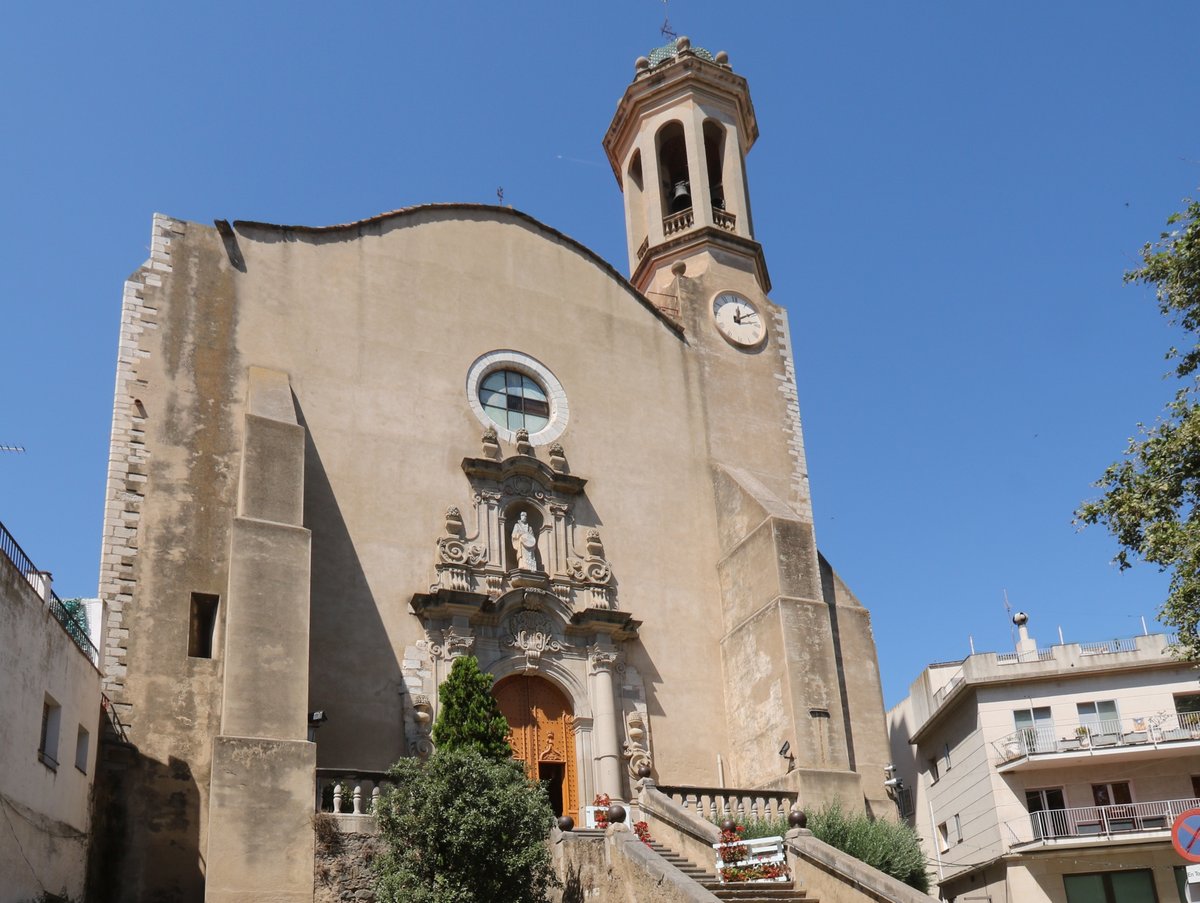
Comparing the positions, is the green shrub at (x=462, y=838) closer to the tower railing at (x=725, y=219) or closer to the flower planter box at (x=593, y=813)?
the flower planter box at (x=593, y=813)

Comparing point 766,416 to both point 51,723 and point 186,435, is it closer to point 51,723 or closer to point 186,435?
point 186,435

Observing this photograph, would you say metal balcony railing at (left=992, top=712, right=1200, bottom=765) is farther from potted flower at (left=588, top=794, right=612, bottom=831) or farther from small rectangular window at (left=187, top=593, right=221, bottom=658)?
small rectangular window at (left=187, top=593, right=221, bottom=658)

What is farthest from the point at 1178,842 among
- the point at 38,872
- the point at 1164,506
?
the point at 38,872

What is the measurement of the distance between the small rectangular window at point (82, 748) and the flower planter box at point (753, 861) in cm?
833

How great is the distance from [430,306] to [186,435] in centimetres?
540

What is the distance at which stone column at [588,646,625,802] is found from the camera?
2123cm

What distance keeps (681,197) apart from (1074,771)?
15302 millimetres

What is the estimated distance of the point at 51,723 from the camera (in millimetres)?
15570

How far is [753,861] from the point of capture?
16.6 meters

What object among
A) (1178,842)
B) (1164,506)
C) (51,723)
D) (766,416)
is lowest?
(1178,842)

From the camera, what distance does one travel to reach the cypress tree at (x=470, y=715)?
19.2m

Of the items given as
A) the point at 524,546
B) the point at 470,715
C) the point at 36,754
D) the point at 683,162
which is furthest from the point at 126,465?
the point at 683,162

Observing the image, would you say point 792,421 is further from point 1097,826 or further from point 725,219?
point 1097,826

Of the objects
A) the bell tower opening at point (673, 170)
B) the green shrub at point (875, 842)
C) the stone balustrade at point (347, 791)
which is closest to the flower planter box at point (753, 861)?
the green shrub at point (875, 842)
